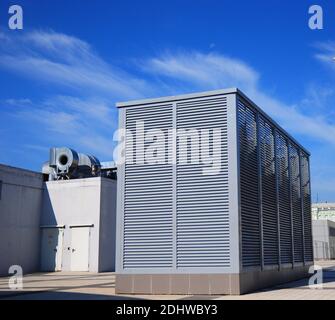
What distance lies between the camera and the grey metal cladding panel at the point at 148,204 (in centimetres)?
1500

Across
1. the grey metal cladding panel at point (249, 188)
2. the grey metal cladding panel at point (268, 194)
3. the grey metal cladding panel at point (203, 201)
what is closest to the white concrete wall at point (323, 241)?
the grey metal cladding panel at point (268, 194)

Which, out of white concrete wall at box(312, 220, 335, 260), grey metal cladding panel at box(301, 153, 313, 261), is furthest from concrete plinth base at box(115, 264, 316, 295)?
white concrete wall at box(312, 220, 335, 260)

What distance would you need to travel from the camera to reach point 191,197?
48.9 feet

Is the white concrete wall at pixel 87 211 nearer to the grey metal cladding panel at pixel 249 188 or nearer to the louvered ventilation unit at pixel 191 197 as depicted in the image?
the louvered ventilation unit at pixel 191 197

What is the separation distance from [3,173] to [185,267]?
15267mm

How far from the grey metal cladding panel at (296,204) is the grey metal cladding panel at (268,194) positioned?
3164 mm

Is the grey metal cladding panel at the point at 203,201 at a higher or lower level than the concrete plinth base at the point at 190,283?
higher

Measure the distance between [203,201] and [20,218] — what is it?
15969mm

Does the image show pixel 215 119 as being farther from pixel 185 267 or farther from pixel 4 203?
pixel 4 203

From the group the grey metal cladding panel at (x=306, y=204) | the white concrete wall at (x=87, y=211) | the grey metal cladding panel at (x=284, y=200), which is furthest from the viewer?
the white concrete wall at (x=87, y=211)

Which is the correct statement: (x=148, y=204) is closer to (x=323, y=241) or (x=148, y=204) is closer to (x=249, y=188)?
(x=249, y=188)

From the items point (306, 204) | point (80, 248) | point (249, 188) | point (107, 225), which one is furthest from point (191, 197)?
point (80, 248)
